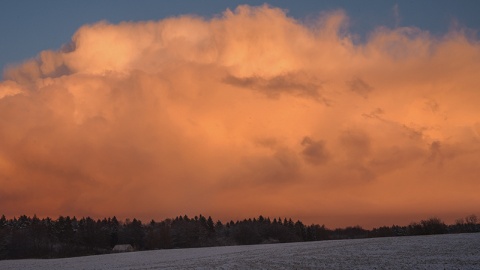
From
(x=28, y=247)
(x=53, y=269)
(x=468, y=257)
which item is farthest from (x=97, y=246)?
(x=468, y=257)

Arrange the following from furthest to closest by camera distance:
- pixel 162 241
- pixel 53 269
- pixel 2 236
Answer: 1. pixel 162 241
2. pixel 2 236
3. pixel 53 269

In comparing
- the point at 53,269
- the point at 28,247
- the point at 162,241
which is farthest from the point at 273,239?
the point at 53,269

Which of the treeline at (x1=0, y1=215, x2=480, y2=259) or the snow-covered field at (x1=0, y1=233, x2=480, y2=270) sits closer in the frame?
the snow-covered field at (x1=0, y1=233, x2=480, y2=270)

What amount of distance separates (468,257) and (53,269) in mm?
52553

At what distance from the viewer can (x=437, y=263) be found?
40.4 metres

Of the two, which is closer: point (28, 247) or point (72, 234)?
point (28, 247)

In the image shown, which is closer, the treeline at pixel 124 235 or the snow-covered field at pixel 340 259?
the snow-covered field at pixel 340 259

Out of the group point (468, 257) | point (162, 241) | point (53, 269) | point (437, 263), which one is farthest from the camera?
point (162, 241)

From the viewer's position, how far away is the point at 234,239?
184m

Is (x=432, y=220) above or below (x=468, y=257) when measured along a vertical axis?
above

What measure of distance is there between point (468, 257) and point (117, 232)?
158 metres

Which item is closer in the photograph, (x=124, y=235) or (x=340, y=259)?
(x=340, y=259)

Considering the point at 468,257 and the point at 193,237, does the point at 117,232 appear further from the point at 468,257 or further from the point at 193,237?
the point at 468,257

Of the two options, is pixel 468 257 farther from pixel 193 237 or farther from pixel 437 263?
pixel 193 237
